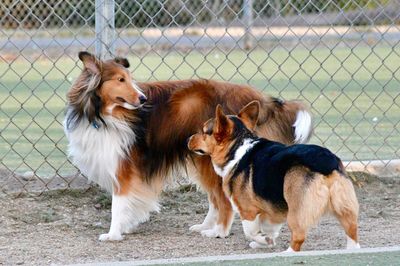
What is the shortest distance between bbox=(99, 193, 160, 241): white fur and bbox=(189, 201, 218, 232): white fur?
30cm

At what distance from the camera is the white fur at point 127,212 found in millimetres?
5770

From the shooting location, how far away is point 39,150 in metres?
8.46

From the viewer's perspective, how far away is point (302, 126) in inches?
232

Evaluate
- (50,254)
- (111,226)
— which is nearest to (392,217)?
(111,226)

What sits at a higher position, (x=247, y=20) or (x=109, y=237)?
(x=109, y=237)

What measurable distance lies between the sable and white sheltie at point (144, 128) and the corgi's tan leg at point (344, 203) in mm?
1002

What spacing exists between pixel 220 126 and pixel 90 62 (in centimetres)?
93

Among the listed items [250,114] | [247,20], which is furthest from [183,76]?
[250,114]

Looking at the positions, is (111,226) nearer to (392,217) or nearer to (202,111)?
(202,111)

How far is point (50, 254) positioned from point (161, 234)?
93cm

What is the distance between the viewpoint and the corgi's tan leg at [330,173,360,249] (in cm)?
493

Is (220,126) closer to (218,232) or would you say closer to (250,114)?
(250,114)

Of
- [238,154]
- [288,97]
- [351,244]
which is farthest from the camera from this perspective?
[288,97]

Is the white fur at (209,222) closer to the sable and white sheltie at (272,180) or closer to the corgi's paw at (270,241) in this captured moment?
the sable and white sheltie at (272,180)
